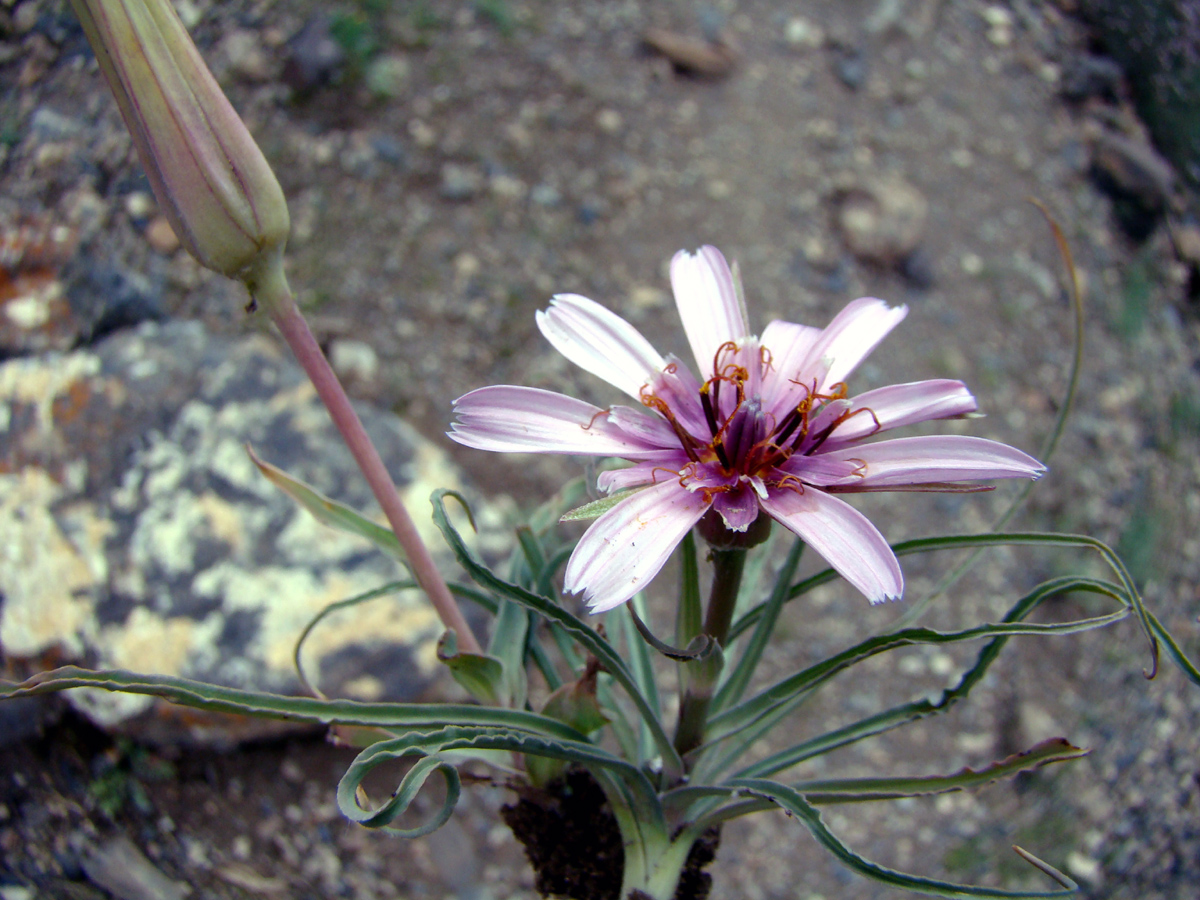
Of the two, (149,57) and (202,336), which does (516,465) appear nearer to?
(202,336)

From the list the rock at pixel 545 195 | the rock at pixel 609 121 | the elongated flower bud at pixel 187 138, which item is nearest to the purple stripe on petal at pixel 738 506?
the elongated flower bud at pixel 187 138

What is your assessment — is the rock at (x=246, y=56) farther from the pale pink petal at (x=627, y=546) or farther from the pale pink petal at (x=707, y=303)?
the pale pink petal at (x=627, y=546)

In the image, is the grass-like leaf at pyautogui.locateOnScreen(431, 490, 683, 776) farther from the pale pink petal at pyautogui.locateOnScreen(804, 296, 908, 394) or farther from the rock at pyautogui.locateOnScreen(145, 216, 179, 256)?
the rock at pyautogui.locateOnScreen(145, 216, 179, 256)

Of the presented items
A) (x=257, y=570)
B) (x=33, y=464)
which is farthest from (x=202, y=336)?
(x=257, y=570)

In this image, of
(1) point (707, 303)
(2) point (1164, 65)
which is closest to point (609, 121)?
(2) point (1164, 65)

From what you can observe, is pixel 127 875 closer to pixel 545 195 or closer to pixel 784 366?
pixel 784 366

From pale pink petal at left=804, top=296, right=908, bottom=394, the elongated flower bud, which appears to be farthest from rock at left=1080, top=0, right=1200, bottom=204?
the elongated flower bud

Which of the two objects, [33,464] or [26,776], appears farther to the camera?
[33,464]
